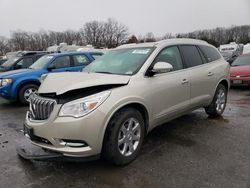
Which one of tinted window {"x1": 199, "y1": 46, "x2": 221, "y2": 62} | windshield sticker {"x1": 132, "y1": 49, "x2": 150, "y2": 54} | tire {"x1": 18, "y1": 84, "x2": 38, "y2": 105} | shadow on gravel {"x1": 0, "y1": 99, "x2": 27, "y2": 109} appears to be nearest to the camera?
windshield sticker {"x1": 132, "y1": 49, "x2": 150, "y2": 54}

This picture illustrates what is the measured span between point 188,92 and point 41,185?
2901 mm

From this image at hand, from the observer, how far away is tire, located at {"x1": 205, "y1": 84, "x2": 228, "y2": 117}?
5.39m

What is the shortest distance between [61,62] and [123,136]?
5.76m

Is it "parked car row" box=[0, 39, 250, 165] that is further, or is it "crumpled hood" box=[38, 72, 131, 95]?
"crumpled hood" box=[38, 72, 131, 95]

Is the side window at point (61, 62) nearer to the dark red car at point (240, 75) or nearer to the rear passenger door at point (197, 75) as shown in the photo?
the rear passenger door at point (197, 75)

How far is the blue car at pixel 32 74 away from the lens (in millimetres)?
7355

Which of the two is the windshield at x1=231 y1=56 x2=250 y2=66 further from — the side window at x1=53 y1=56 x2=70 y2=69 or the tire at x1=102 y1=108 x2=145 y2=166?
the tire at x1=102 y1=108 x2=145 y2=166

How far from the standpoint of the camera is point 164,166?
3.29 meters

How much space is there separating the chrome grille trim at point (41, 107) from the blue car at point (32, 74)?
4.61 m

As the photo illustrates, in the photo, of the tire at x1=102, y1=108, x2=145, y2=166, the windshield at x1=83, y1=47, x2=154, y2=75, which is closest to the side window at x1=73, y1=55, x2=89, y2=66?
the windshield at x1=83, y1=47, x2=154, y2=75

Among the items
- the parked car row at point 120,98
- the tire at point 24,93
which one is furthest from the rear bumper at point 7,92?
the parked car row at point 120,98

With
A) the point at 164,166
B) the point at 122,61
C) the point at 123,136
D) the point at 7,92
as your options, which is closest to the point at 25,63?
the point at 7,92

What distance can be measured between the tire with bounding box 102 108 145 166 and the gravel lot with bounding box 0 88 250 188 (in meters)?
0.17

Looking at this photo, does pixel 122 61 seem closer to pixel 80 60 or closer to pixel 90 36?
pixel 80 60
